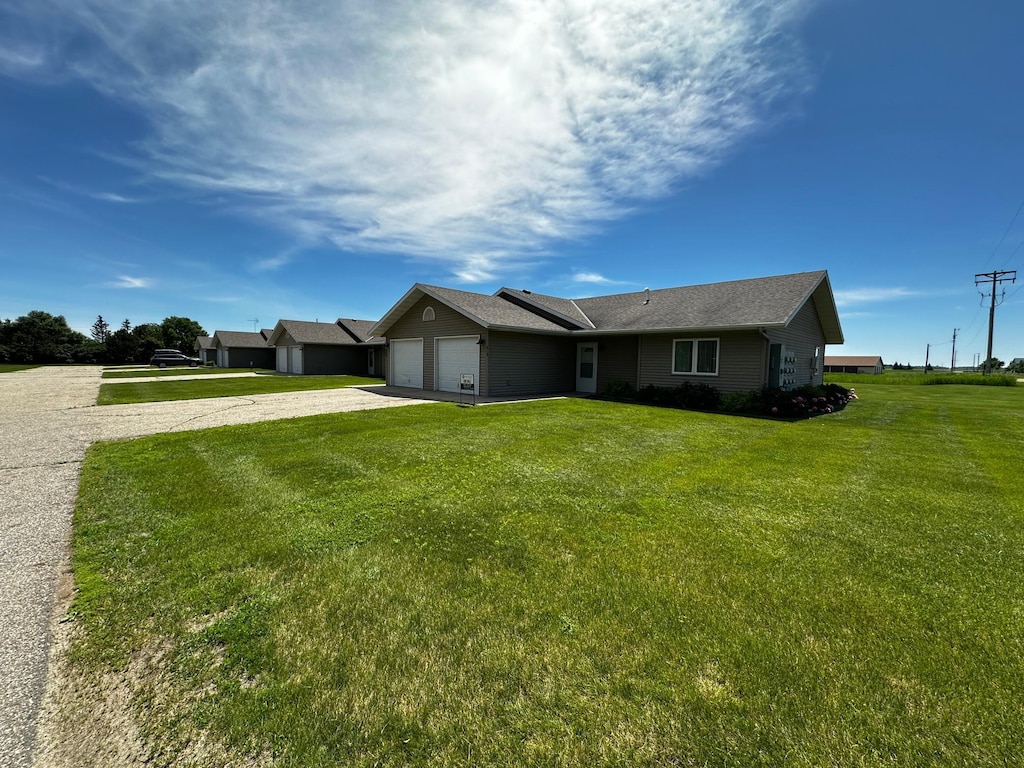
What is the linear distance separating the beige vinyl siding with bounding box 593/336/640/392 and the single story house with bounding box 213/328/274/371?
37.4 meters

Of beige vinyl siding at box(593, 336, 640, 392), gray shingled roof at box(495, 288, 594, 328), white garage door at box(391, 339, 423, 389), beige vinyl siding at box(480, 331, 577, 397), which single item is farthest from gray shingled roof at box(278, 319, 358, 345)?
beige vinyl siding at box(593, 336, 640, 392)

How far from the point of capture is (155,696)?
6.61 feet

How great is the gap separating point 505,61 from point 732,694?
1128cm

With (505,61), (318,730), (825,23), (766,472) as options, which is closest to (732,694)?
(318,730)

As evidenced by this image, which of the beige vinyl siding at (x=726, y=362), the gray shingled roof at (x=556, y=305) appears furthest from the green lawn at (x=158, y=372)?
the beige vinyl siding at (x=726, y=362)

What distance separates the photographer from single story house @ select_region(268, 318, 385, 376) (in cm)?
3083

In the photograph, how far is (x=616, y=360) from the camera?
16.6 meters

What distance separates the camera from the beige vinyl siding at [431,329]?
15.4m

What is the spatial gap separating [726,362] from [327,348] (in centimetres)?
2819

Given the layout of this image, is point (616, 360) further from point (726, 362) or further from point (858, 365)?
point (858, 365)

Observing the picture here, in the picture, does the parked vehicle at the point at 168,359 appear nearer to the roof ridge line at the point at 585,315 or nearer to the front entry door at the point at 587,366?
the roof ridge line at the point at 585,315

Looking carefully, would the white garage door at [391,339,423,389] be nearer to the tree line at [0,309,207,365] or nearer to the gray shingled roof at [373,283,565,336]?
the gray shingled roof at [373,283,565,336]

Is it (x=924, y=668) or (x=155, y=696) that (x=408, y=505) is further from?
(x=924, y=668)

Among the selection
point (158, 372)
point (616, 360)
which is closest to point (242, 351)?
point (158, 372)
